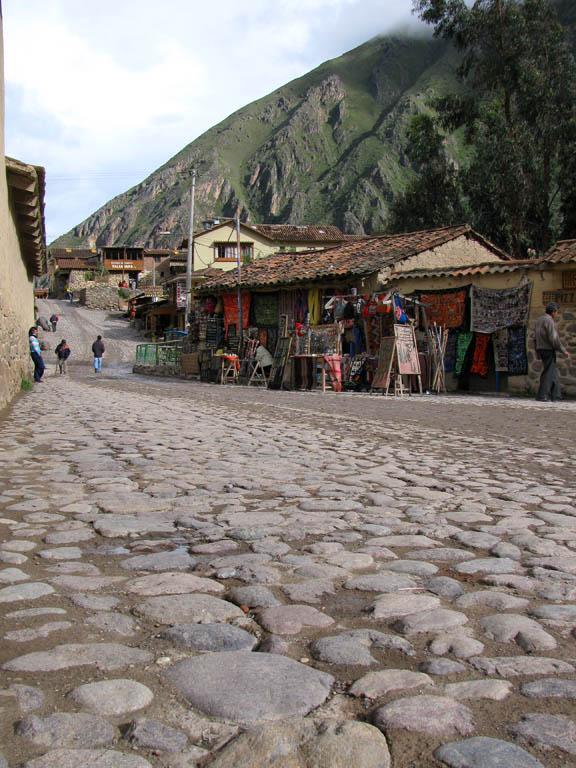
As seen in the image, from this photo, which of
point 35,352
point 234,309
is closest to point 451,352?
point 234,309

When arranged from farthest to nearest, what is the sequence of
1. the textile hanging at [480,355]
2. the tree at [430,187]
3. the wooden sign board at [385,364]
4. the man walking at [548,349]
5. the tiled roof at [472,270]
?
the tree at [430,187] < the textile hanging at [480,355] < the wooden sign board at [385,364] < the tiled roof at [472,270] < the man walking at [548,349]

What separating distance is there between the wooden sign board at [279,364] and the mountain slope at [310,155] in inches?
3612

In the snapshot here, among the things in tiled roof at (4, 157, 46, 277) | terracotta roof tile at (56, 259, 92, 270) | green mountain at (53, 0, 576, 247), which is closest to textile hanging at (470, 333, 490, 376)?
tiled roof at (4, 157, 46, 277)

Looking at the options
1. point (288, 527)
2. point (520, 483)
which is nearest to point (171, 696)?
point (288, 527)

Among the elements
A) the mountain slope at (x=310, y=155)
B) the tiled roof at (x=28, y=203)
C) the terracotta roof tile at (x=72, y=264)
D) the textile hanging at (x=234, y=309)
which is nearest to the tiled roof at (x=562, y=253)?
the textile hanging at (x=234, y=309)

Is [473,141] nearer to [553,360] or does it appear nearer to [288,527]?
[553,360]

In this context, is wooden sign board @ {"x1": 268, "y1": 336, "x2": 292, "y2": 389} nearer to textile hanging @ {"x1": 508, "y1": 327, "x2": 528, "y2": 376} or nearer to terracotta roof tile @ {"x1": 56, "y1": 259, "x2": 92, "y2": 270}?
textile hanging @ {"x1": 508, "y1": 327, "x2": 528, "y2": 376}

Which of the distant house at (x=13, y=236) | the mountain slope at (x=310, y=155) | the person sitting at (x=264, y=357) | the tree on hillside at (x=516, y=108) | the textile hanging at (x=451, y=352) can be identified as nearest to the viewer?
the distant house at (x=13, y=236)

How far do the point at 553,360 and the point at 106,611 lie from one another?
1330 cm

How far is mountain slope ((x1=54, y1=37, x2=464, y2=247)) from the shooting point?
120375mm

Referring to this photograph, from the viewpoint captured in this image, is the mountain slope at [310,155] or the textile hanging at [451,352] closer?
the textile hanging at [451,352]

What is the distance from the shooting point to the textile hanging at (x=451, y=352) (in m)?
17.5

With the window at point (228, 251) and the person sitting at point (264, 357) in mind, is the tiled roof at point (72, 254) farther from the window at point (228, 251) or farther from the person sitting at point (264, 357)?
the person sitting at point (264, 357)

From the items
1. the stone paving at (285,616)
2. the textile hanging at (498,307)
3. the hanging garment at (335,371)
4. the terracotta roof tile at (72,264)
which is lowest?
the stone paving at (285,616)
